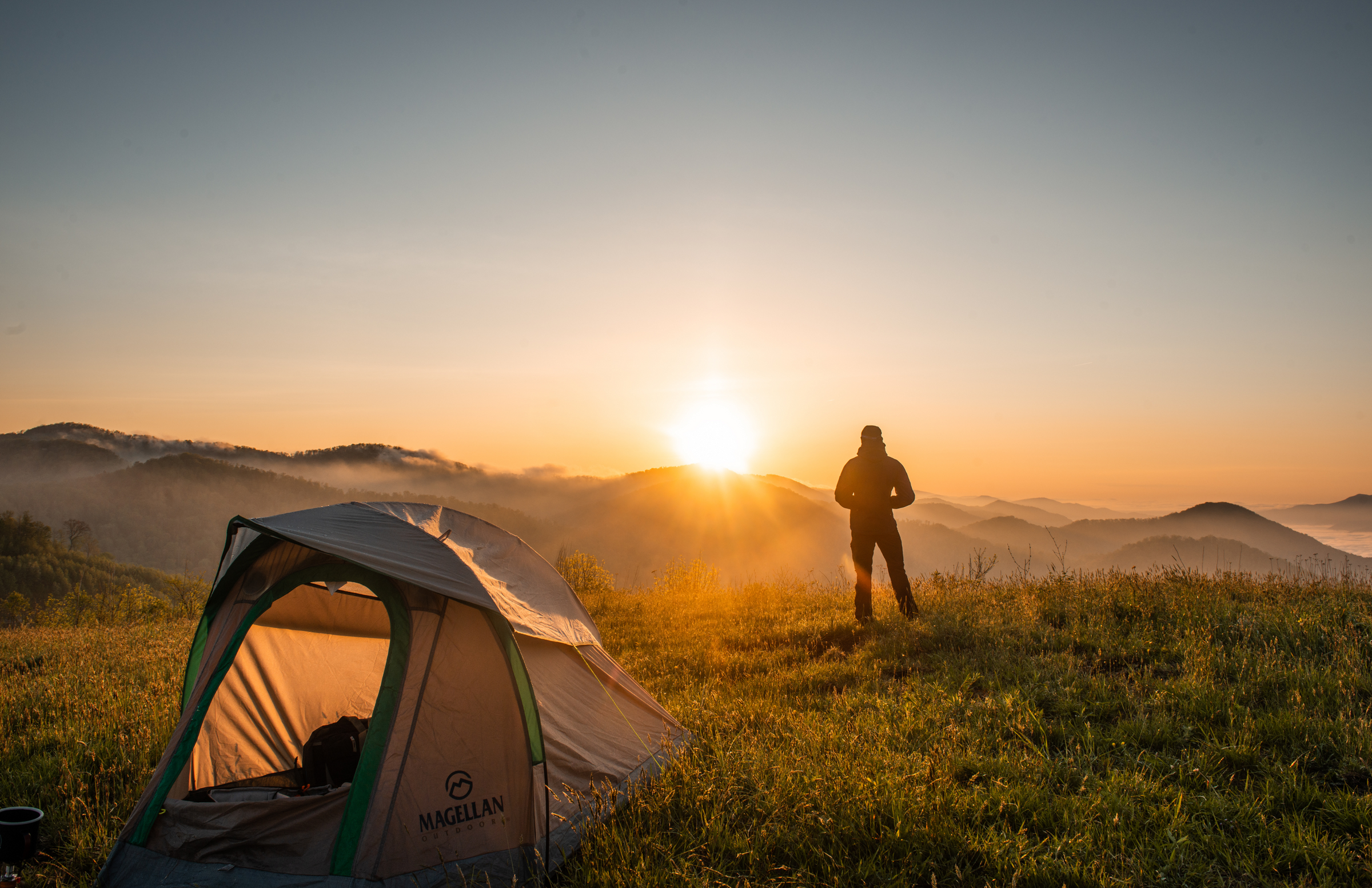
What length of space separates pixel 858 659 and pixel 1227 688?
3488 mm

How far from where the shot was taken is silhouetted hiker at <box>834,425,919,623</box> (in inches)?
376

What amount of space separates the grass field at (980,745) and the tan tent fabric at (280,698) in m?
0.69

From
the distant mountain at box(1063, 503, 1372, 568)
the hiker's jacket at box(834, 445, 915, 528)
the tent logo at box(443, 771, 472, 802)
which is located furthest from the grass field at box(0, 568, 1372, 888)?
the distant mountain at box(1063, 503, 1372, 568)

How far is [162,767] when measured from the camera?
465 cm

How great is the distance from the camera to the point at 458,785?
4301 millimetres

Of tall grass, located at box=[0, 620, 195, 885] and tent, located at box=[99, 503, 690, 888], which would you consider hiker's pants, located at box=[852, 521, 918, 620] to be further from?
tall grass, located at box=[0, 620, 195, 885]

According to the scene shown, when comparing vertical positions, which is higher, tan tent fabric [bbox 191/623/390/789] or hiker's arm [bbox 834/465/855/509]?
hiker's arm [bbox 834/465/855/509]

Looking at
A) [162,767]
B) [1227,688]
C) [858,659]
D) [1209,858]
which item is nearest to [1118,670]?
[1227,688]

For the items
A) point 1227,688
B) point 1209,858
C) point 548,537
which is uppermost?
point 1227,688

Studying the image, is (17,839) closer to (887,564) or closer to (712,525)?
(887,564)

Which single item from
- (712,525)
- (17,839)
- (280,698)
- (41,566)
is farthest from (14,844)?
(712,525)

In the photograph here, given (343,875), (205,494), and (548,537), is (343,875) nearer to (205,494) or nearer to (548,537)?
(548,537)

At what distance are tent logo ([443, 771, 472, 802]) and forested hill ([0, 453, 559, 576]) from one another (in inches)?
5674

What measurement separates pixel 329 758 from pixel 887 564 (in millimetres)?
7145
